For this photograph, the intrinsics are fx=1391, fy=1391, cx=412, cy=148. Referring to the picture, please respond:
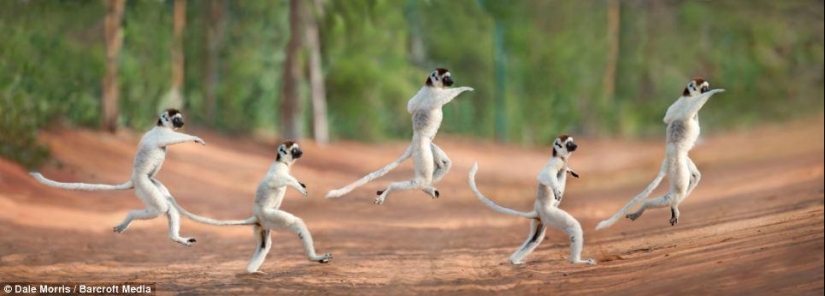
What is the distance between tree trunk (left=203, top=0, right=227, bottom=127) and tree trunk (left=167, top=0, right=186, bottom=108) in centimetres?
145

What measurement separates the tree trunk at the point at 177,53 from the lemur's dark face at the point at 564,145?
52.9 feet

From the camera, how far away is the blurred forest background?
22797 mm

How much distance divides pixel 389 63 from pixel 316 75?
330 cm

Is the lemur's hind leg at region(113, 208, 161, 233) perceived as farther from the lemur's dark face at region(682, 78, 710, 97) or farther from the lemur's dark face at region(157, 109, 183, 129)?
the lemur's dark face at region(682, 78, 710, 97)

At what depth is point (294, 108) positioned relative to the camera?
87.6ft

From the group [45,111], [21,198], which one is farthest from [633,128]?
[21,198]

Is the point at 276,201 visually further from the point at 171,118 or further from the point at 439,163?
the point at 439,163

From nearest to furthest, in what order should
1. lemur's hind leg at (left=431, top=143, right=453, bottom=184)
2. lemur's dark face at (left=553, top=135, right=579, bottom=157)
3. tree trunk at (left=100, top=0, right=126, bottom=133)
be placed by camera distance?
lemur's dark face at (left=553, top=135, right=579, bottom=157) < lemur's hind leg at (left=431, top=143, right=453, bottom=184) < tree trunk at (left=100, top=0, right=126, bottom=133)

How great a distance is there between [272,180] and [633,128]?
3311 centimetres

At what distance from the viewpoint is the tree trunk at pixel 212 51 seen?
29.4 m

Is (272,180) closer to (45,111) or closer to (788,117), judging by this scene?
(45,111)

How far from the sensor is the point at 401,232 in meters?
16.4

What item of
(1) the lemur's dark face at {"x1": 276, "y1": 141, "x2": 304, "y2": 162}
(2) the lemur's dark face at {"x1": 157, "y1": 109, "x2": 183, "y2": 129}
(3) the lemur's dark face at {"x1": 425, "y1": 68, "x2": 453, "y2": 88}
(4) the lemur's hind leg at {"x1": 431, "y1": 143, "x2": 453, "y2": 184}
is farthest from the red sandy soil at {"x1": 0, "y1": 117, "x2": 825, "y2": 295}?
(3) the lemur's dark face at {"x1": 425, "y1": 68, "x2": 453, "y2": 88}
